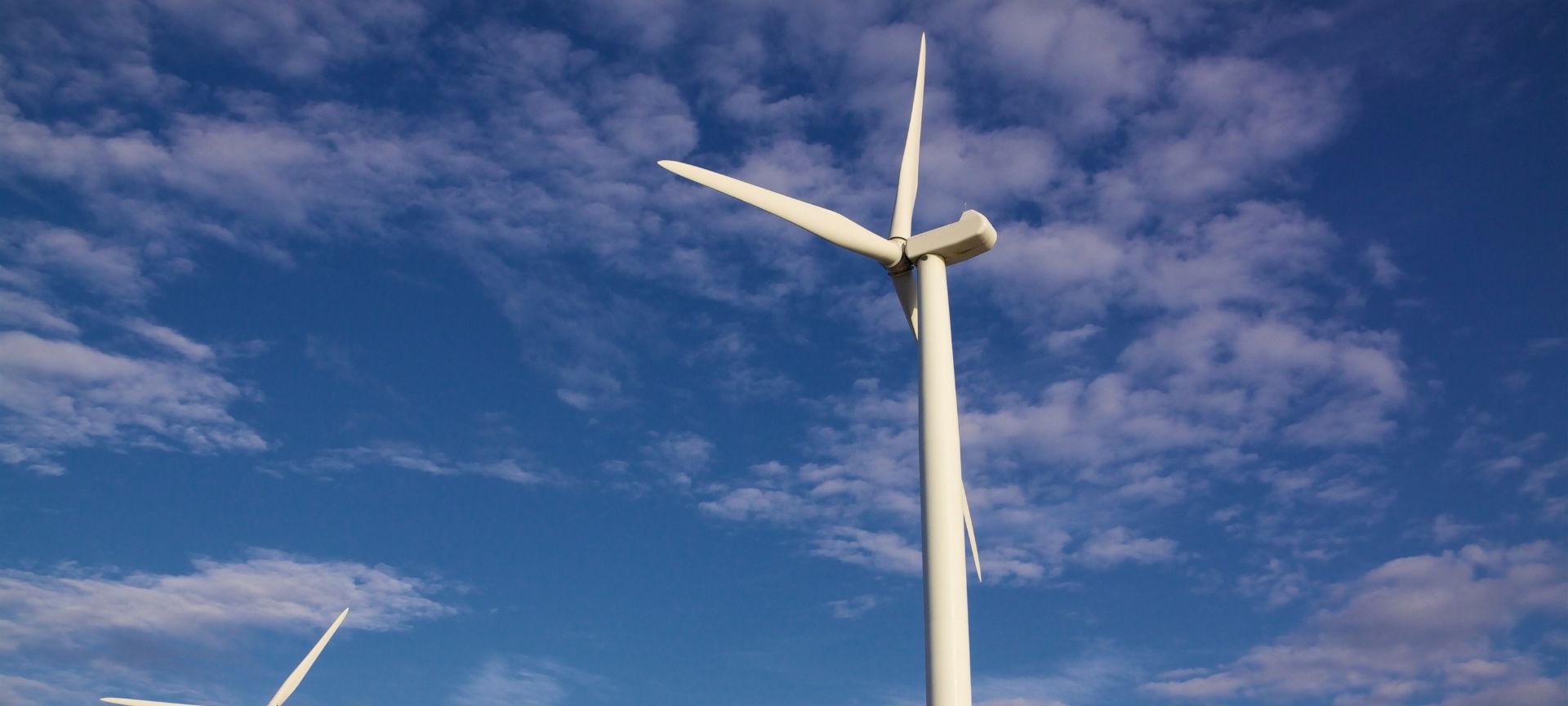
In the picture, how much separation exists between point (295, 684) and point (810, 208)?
68.6 meters

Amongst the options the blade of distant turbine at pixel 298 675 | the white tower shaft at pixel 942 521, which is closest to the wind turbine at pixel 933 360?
the white tower shaft at pixel 942 521

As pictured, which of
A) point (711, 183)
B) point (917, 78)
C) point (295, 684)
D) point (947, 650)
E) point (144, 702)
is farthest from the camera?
point (295, 684)

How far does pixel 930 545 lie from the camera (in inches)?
1193

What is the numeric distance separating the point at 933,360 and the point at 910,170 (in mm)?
11772

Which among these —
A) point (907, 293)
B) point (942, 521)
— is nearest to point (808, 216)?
point (907, 293)

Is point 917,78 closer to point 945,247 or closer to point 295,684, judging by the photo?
point 945,247

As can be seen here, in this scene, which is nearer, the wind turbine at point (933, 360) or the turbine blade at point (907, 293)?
the wind turbine at point (933, 360)

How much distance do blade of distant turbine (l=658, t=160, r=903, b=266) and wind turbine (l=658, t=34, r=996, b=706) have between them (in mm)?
26

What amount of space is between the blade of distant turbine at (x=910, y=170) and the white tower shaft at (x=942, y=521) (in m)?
4.68

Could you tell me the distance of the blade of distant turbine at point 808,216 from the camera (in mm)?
37656

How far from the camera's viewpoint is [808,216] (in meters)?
38.2

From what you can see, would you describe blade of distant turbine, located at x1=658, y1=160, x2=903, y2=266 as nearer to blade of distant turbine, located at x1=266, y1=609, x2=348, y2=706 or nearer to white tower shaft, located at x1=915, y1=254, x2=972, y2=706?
white tower shaft, located at x1=915, y1=254, x2=972, y2=706

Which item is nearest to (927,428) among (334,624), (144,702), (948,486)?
(948,486)

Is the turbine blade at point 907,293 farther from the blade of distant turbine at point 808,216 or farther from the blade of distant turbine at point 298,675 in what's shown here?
the blade of distant turbine at point 298,675
